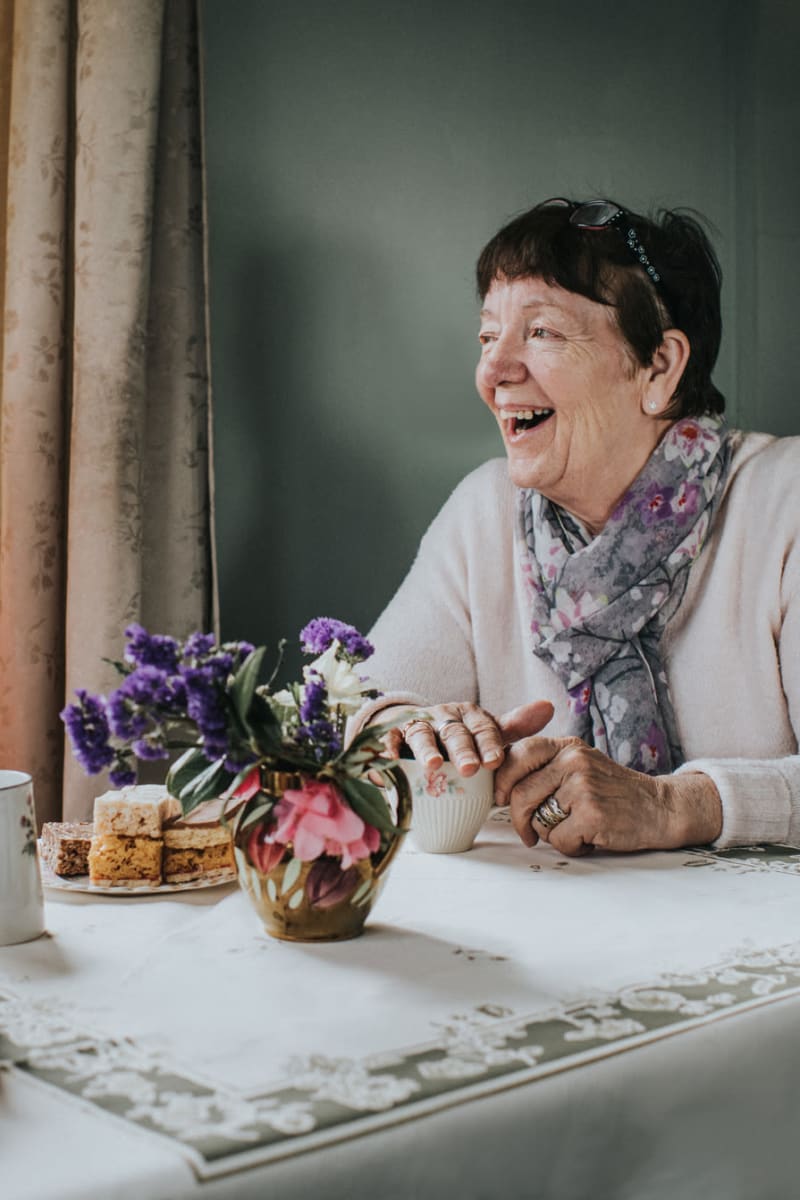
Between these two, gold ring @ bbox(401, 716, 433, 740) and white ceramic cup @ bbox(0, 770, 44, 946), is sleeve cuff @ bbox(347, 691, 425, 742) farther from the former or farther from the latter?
white ceramic cup @ bbox(0, 770, 44, 946)

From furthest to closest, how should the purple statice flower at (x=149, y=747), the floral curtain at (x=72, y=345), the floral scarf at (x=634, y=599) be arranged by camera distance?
the floral curtain at (x=72, y=345)
the floral scarf at (x=634, y=599)
the purple statice flower at (x=149, y=747)

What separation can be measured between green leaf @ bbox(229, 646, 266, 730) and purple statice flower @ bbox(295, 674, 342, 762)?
6cm

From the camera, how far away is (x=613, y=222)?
179 cm

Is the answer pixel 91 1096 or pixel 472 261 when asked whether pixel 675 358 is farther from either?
pixel 91 1096

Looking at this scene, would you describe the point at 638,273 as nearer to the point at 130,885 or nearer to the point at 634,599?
the point at 634,599

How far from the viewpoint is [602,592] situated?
1734mm

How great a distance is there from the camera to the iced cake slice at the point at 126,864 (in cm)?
113

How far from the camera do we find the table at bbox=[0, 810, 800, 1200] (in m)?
0.63

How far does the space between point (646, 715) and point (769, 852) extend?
0.37 m

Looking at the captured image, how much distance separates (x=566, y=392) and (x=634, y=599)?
32 centimetres

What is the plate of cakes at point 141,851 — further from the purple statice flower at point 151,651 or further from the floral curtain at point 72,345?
the floral curtain at point 72,345

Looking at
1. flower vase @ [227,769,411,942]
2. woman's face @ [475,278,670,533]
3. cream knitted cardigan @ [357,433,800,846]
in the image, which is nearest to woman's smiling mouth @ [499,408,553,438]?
woman's face @ [475,278,670,533]

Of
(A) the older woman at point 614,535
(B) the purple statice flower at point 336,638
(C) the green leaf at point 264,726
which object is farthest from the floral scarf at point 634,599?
(C) the green leaf at point 264,726

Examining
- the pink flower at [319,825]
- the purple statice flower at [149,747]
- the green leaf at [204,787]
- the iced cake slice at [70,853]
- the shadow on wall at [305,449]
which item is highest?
the shadow on wall at [305,449]
